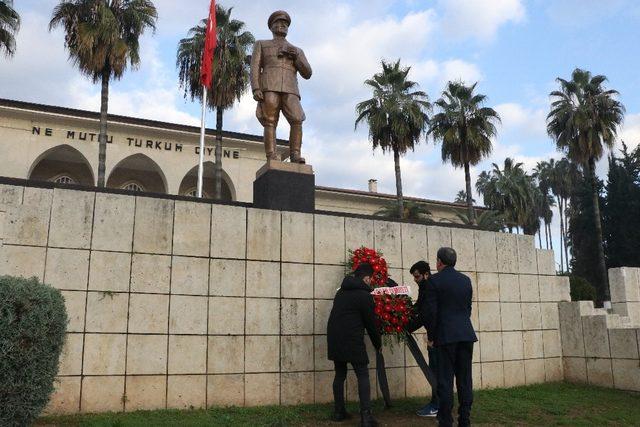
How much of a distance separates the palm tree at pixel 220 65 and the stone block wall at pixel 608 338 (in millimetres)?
18427

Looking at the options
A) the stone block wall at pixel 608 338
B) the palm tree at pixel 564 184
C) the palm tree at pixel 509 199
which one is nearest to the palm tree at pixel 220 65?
the stone block wall at pixel 608 338

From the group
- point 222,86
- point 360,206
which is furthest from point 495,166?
point 222,86

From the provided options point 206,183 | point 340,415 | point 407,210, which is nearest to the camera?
point 340,415

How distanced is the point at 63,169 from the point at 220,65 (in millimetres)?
13012

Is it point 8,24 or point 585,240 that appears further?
point 585,240

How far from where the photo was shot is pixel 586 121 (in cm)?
3353

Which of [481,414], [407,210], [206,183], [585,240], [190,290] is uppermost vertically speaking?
[206,183]

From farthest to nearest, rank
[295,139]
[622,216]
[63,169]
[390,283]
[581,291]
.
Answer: [622,216]
[63,169]
[581,291]
[295,139]
[390,283]

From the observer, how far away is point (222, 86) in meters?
26.0

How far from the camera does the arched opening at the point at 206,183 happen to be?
32.7 metres

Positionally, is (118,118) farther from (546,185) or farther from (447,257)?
(546,185)

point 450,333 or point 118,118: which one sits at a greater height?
point 118,118

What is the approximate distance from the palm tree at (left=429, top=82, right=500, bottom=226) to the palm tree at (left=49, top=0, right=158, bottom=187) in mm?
18055

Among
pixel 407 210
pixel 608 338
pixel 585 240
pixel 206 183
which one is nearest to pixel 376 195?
pixel 407 210
